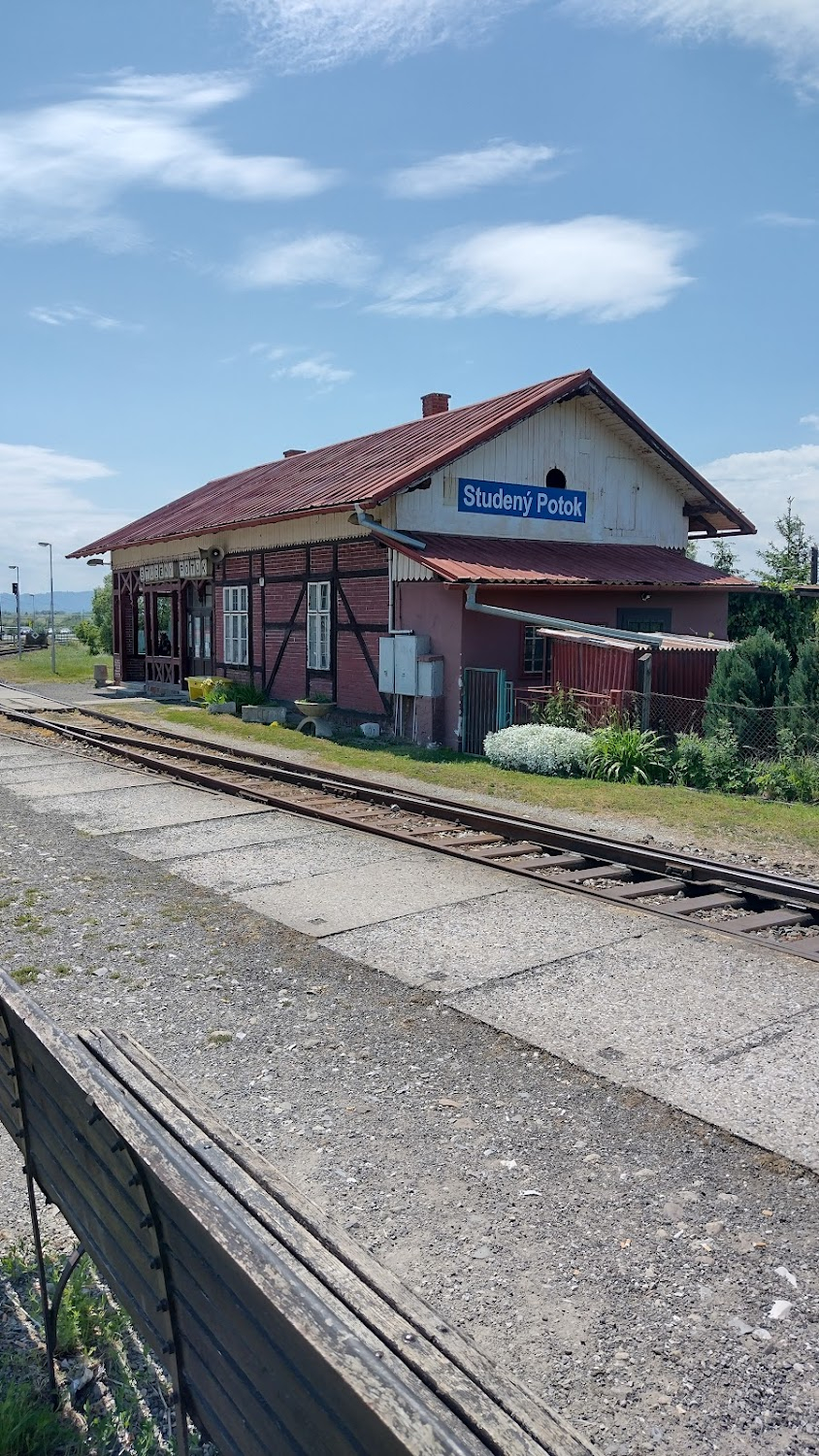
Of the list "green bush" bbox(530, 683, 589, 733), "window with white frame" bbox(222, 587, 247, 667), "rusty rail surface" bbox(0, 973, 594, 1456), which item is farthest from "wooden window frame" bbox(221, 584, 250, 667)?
"rusty rail surface" bbox(0, 973, 594, 1456)

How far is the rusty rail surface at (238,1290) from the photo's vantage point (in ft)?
5.92

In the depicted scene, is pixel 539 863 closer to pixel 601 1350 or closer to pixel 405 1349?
pixel 601 1350

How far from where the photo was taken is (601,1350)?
10.1ft

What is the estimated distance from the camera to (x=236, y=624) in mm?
23797

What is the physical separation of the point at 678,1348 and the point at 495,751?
38.2ft

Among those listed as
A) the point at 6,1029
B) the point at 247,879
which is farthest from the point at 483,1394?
the point at 247,879

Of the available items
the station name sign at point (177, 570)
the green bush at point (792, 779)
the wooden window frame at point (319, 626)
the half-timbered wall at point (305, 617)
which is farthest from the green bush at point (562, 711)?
the station name sign at point (177, 570)

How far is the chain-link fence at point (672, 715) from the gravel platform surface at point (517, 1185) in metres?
8.78

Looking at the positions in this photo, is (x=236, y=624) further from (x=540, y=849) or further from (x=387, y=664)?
(x=540, y=849)

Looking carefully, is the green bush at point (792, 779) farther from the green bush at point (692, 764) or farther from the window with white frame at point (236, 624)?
the window with white frame at point (236, 624)

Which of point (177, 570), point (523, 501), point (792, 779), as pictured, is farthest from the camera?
point (177, 570)

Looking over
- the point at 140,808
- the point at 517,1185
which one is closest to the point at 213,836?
the point at 140,808

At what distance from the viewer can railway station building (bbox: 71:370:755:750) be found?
16.2 metres

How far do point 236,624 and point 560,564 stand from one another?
8.81 meters
